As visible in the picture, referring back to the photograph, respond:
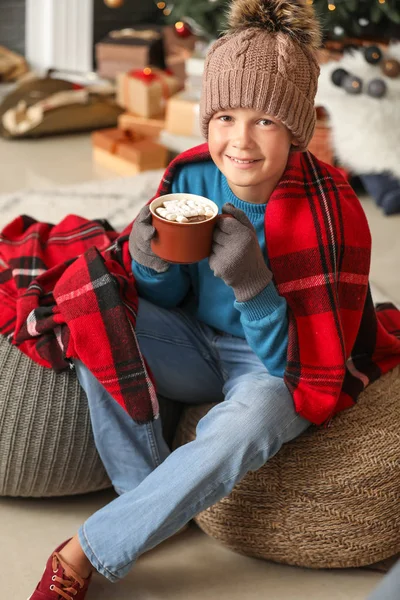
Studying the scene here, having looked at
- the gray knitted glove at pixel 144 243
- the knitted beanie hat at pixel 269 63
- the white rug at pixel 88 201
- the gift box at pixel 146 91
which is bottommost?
the white rug at pixel 88 201

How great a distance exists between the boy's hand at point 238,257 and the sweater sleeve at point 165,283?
→ 23 cm

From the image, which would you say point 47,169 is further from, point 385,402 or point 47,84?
point 385,402

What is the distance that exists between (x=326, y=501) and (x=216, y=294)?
1.50ft

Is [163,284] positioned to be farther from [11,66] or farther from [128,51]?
[11,66]

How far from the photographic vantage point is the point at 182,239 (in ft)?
4.48

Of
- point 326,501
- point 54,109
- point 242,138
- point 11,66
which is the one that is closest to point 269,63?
point 242,138

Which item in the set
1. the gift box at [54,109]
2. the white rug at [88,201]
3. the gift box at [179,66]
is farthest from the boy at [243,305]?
the gift box at [179,66]

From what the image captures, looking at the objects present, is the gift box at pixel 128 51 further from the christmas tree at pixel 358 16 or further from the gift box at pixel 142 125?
the christmas tree at pixel 358 16

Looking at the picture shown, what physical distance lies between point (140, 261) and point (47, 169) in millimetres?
2287

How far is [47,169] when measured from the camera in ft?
12.1

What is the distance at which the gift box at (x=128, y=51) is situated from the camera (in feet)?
15.0

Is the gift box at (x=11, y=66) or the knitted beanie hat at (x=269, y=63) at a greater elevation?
the knitted beanie hat at (x=269, y=63)

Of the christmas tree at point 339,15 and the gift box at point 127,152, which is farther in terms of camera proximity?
the gift box at point 127,152

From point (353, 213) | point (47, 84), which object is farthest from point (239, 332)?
point (47, 84)
